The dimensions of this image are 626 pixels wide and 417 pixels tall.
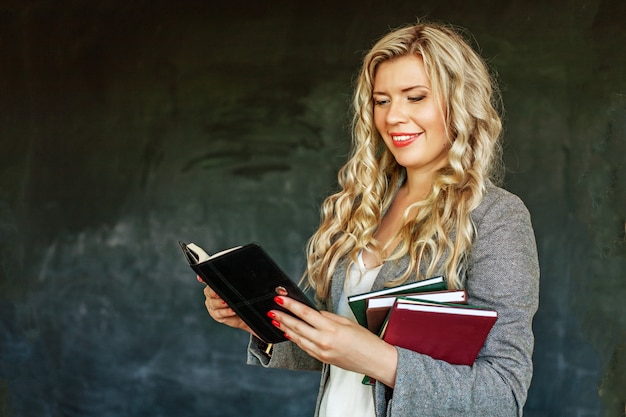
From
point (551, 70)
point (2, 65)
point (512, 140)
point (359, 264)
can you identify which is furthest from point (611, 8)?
point (2, 65)

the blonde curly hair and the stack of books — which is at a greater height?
the blonde curly hair

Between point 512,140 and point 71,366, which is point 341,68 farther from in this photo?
point 71,366

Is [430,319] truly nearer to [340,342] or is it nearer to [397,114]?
[340,342]

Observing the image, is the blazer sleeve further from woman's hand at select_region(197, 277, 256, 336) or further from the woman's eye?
woman's hand at select_region(197, 277, 256, 336)

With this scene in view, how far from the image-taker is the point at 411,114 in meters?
1.80

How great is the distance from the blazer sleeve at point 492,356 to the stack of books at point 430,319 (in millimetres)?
28

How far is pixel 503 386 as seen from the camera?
1.48 m

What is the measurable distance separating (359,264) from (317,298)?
21 cm

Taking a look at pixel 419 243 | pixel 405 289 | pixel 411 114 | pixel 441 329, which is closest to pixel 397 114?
pixel 411 114

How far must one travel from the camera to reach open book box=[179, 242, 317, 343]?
1.49 meters

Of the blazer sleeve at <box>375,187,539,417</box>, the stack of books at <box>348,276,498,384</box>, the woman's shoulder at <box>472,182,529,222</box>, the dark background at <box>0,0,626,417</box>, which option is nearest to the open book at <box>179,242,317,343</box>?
the stack of books at <box>348,276,498,384</box>

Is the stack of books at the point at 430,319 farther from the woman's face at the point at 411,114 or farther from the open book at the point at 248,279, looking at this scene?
the woman's face at the point at 411,114

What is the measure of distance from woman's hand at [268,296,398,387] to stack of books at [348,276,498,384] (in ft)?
0.17

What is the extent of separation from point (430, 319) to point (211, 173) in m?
2.75
